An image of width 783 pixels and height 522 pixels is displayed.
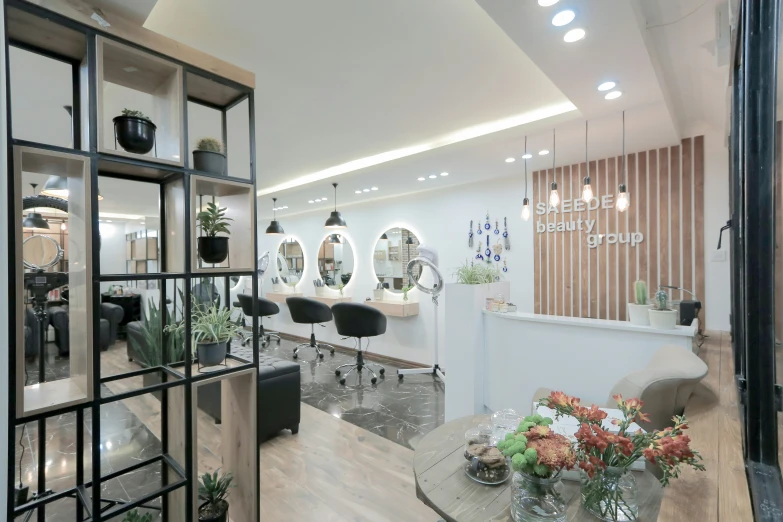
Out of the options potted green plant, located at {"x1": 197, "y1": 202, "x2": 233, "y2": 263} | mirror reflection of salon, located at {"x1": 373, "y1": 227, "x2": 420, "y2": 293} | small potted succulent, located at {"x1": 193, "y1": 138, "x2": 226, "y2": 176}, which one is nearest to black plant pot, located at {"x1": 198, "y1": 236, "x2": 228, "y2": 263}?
potted green plant, located at {"x1": 197, "y1": 202, "x2": 233, "y2": 263}

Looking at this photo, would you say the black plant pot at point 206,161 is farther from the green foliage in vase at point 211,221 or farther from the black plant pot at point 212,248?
the black plant pot at point 212,248

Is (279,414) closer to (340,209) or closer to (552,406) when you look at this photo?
(552,406)

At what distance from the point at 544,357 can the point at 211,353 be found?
2484mm

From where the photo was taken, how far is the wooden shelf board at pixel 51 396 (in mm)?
1192

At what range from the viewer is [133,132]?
1431mm

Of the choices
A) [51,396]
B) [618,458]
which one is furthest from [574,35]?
[51,396]

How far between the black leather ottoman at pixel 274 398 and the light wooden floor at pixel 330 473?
131 mm

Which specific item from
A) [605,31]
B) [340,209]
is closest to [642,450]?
[605,31]

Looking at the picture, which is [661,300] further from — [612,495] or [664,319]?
[612,495]

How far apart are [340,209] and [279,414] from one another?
14.9ft

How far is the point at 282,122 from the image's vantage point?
3.19 meters

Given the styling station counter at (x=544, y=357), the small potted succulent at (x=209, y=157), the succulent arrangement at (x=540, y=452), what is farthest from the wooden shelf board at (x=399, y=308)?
the succulent arrangement at (x=540, y=452)

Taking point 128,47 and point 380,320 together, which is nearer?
point 128,47

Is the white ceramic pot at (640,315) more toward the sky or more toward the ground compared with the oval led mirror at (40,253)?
more toward the ground
